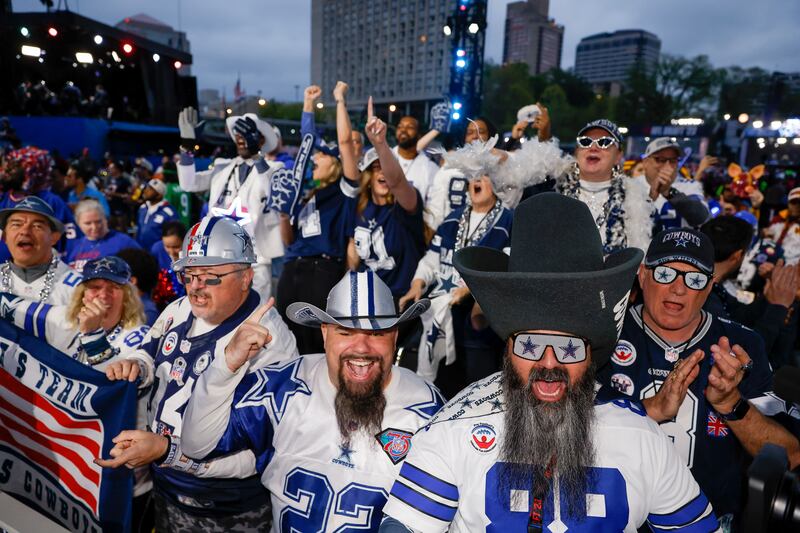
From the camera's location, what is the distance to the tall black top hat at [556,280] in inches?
68.6

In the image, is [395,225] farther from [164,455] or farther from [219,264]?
[164,455]

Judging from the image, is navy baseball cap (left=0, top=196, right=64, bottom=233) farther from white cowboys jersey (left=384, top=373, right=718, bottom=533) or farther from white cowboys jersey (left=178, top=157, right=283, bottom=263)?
white cowboys jersey (left=384, top=373, right=718, bottom=533)

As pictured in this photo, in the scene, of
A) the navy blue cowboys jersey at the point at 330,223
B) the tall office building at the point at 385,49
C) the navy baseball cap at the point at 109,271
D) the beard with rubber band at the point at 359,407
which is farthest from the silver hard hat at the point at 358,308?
the tall office building at the point at 385,49

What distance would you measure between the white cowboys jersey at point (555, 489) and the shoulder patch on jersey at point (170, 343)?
1623 millimetres

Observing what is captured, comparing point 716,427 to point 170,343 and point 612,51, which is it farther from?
point 612,51

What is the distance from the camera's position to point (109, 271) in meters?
3.42

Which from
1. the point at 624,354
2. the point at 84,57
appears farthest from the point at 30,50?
the point at 624,354

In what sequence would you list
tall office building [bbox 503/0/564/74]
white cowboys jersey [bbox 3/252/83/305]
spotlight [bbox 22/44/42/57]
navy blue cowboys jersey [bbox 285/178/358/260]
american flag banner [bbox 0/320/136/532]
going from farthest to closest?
tall office building [bbox 503/0/564/74] < spotlight [bbox 22/44/42/57] < navy blue cowboys jersey [bbox 285/178/358/260] < white cowboys jersey [bbox 3/252/83/305] < american flag banner [bbox 0/320/136/532]

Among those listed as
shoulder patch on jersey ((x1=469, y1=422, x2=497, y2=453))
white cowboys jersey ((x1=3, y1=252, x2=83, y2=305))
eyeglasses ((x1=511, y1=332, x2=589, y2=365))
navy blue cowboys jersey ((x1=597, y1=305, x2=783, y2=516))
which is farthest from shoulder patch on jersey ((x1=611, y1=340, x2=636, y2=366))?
white cowboys jersey ((x1=3, y1=252, x2=83, y2=305))

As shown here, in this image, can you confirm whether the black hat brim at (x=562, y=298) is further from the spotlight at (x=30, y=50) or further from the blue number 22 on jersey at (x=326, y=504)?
the spotlight at (x=30, y=50)

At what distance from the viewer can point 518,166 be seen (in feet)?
14.3

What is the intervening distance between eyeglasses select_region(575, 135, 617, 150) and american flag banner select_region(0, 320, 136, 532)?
3206 mm

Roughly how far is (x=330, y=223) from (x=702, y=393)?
3276mm

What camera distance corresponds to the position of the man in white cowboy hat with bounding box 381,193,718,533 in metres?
1.80
